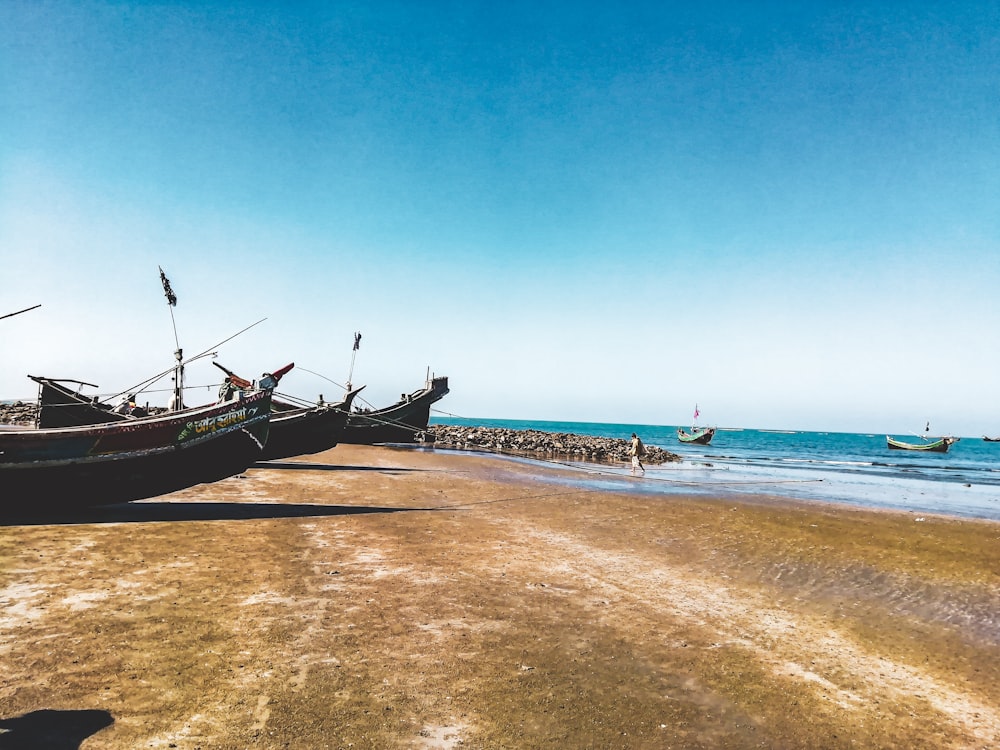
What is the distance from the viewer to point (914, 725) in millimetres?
5227

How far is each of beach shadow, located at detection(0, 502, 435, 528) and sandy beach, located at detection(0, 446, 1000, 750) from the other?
0.15 m

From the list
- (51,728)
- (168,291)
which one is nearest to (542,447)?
(168,291)

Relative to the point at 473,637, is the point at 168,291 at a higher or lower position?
higher

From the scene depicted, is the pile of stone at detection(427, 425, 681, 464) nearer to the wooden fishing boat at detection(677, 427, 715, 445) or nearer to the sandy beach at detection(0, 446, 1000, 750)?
the wooden fishing boat at detection(677, 427, 715, 445)

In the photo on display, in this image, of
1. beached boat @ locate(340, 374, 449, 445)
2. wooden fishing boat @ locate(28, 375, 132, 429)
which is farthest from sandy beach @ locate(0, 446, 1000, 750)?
beached boat @ locate(340, 374, 449, 445)

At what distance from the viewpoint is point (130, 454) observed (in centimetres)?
1223

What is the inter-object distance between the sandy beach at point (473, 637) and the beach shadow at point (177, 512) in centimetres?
15

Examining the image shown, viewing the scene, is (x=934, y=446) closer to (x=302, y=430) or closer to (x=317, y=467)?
(x=317, y=467)

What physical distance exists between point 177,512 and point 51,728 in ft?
32.4

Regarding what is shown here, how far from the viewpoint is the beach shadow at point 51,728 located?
160 inches

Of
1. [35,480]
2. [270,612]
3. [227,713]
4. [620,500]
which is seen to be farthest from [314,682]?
[620,500]

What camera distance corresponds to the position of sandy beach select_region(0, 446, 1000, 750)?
4.77 meters

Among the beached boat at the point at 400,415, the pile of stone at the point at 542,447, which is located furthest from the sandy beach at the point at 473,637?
the pile of stone at the point at 542,447

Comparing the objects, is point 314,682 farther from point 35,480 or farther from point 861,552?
point 861,552
